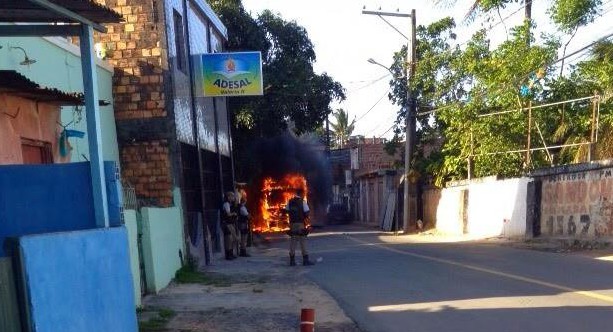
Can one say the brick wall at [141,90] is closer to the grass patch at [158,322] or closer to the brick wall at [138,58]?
Result: the brick wall at [138,58]

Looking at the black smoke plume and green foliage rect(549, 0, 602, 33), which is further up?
green foliage rect(549, 0, 602, 33)

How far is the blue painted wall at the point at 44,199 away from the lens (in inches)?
281

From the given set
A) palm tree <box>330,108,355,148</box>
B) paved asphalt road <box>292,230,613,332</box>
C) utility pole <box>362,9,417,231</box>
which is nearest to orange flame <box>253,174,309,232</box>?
utility pole <box>362,9,417,231</box>

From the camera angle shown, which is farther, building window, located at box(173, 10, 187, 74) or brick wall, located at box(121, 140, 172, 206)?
building window, located at box(173, 10, 187, 74)

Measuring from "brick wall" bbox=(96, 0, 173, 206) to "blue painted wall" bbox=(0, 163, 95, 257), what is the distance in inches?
294

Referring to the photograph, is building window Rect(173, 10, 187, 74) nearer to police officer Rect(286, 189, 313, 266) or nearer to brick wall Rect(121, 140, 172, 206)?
brick wall Rect(121, 140, 172, 206)

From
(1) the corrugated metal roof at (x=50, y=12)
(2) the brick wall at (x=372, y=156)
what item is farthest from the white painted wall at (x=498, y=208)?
(2) the brick wall at (x=372, y=156)

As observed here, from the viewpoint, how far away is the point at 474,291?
1113 cm

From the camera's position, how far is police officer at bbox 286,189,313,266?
17.4 meters

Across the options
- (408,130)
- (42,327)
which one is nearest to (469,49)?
(408,130)

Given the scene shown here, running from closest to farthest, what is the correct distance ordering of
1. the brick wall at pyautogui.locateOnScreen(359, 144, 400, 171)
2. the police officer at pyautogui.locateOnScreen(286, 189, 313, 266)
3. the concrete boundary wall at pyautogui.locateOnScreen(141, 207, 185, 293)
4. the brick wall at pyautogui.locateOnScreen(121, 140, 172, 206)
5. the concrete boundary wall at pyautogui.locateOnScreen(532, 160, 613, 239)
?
the concrete boundary wall at pyautogui.locateOnScreen(141, 207, 185, 293)
the brick wall at pyautogui.locateOnScreen(121, 140, 172, 206)
the police officer at pyautogui.locateOnScreen(286, 189, 313, 266)
the concrete boundary wall at pyautogui.locateOnScreen(532, 160, 613, 239)
the brick wall at pyautogui.locateOnScreen(359, 144, 400, 171)

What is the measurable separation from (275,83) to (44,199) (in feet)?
69.0

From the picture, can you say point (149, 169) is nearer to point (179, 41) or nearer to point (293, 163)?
point (179, 41)

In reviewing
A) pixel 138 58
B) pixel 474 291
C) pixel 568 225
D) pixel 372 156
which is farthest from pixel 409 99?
pixel 372 156
